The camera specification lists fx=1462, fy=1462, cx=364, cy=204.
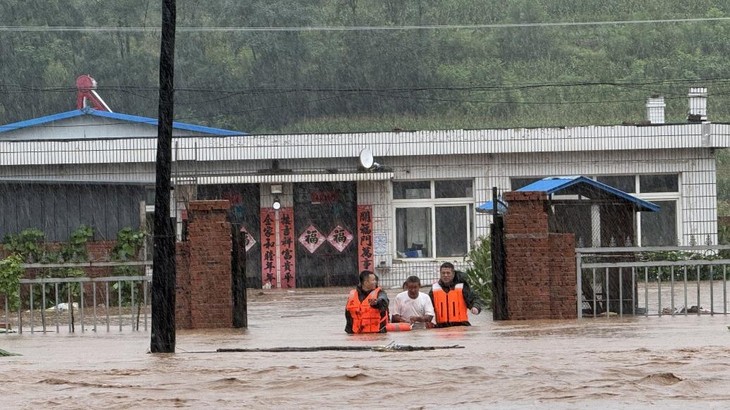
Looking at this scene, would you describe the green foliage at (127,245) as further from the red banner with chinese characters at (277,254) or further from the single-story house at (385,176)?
the red banner with chinese characters at (277,254)

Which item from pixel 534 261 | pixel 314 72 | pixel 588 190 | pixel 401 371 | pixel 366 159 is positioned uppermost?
pixel 314 72

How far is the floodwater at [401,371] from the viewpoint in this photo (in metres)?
11.6

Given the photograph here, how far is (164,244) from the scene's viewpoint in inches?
671

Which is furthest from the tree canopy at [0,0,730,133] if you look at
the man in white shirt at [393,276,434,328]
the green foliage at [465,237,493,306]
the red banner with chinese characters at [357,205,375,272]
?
the man in white shirt at [393,276,434,328]

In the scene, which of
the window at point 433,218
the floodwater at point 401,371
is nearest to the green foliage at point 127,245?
the window at point 433,218

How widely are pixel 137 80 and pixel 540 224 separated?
60.3m

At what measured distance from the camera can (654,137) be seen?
37.5 m

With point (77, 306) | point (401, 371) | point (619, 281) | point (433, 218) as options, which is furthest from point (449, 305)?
point (433, 218)

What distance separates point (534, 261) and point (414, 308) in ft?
6.61

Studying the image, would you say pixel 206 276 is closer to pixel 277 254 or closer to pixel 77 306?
pixel 77 306

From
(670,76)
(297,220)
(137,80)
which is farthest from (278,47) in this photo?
(297,220)

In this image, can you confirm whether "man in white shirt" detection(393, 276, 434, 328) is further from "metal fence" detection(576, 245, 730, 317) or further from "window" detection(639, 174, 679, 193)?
"window" detection(639, 174, 679, 193)

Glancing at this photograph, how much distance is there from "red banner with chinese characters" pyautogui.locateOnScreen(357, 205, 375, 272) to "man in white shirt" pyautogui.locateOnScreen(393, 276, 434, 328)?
16960 millimetres

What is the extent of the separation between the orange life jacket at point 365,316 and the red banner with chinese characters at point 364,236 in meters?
17.6
